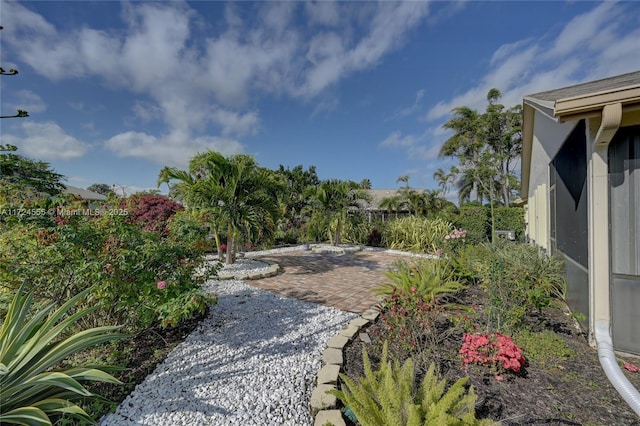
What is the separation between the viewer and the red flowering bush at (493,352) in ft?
7.79

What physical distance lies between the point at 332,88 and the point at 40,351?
14.5m

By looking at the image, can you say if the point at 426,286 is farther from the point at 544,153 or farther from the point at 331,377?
the point at 544,153

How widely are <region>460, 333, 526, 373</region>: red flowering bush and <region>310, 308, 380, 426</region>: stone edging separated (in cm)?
123

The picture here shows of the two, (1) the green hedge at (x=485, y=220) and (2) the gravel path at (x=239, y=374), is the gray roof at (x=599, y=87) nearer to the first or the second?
(2) the gravel path at (x=239, y=374)

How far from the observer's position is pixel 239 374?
258 centimetres

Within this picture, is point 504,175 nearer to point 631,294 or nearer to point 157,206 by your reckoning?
point 631,294

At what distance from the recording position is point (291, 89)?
42.5 feet

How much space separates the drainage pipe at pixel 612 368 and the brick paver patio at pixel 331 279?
279 centimetres

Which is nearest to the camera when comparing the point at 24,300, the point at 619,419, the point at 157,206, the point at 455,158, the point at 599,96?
the point at 619,419

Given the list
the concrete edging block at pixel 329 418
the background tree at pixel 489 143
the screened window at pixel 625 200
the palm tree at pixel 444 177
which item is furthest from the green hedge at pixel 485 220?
the concrete edging block at pixel 329 418

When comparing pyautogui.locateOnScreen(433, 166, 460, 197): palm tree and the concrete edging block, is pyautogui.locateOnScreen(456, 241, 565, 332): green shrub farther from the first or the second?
pyautogui.locateOnScreen(433, 166, 460, 197): palm tree

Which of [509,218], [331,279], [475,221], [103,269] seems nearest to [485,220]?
[475,221]

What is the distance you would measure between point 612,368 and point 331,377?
2540 mm

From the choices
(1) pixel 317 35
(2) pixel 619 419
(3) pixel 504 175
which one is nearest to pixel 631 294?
(2) pixel 619 419
